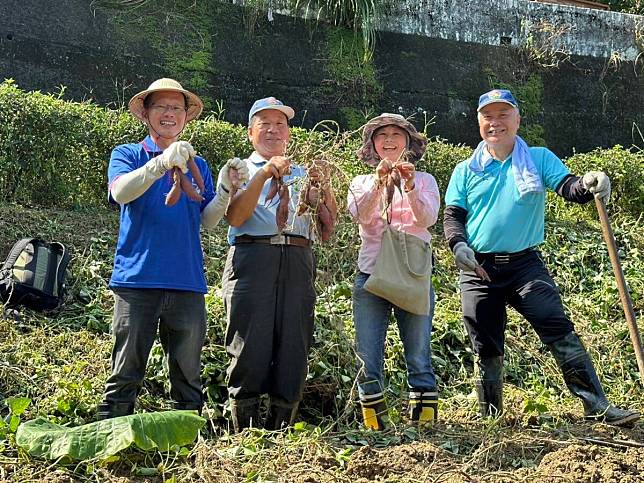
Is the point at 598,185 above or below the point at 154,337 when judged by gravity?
above

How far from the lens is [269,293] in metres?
4.12

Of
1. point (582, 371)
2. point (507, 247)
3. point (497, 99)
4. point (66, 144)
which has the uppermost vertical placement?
point (66, 144)

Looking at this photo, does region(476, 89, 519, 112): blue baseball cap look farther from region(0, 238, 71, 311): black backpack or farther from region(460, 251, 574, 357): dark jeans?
region(0, 238, 71, 311): black backpack

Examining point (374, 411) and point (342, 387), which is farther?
point (342, 387)

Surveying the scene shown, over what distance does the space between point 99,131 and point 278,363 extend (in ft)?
12.1

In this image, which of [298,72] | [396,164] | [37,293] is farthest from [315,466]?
[298,72]

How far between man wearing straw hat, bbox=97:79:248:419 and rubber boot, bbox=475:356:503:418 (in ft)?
5.36

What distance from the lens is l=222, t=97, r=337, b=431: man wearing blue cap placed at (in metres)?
→ 4.09

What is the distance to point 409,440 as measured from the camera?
4.03 meters

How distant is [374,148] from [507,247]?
90 cm

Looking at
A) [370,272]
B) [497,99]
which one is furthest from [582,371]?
[497,99]

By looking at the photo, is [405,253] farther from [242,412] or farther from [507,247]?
[242,412]

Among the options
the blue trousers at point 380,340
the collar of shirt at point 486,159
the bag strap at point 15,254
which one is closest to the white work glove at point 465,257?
the blue trousers at point 380,340

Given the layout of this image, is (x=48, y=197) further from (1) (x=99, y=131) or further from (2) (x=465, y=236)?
(2) (x=465, y=236)
